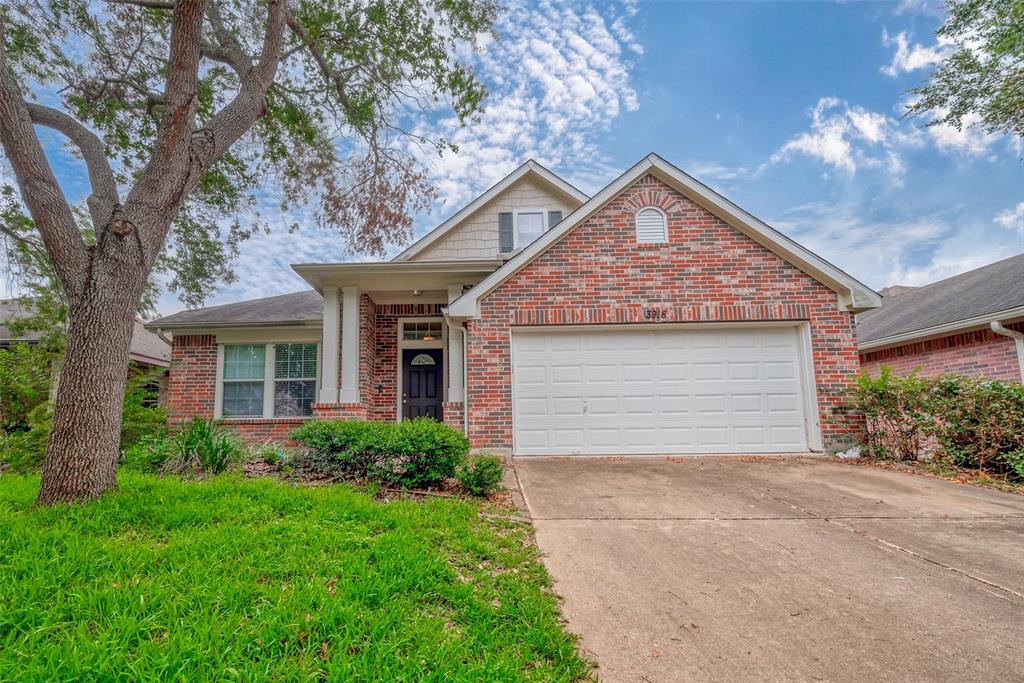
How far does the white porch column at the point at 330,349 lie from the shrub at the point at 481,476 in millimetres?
4690

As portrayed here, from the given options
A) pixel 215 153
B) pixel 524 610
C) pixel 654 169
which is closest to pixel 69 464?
pixel 215 153

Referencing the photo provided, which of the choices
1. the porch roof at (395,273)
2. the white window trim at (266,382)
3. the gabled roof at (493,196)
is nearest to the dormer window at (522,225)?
the gabled roof at (493,196)

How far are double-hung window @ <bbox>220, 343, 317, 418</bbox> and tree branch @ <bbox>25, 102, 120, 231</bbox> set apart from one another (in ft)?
17.8

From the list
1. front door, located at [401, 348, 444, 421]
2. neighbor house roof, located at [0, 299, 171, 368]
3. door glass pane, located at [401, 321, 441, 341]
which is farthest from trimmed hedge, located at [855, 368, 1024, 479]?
neighbor house roof, located at [0, 299, 171, 368]

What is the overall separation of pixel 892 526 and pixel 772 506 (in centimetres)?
94

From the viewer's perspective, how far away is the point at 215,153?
5.46 meters

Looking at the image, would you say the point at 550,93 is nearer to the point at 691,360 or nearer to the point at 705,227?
the point at 705,227

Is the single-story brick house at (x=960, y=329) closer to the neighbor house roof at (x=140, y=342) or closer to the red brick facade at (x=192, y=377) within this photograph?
the red brick facade at (x=192, y=377)

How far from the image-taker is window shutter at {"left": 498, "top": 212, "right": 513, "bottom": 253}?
11672 mm

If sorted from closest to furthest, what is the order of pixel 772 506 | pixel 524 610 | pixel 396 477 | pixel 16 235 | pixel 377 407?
pixel 524 610
pixel 772 506
pixel 396 477
pixel 16 235
pixel 377 407

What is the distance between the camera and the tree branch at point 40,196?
168 inches

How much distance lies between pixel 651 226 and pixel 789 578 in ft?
20.6

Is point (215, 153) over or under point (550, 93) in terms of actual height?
under

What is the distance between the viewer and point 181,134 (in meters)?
4.96
